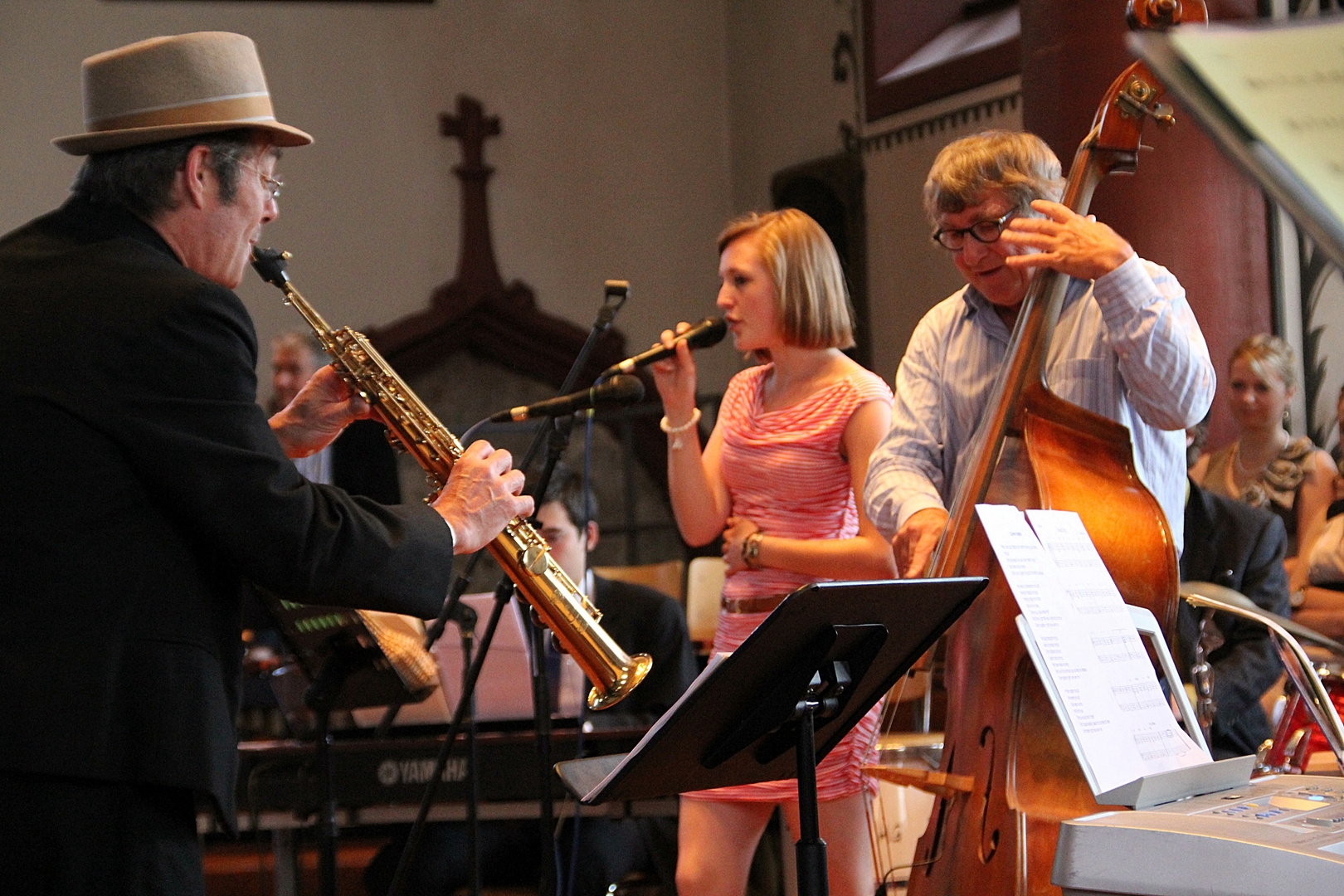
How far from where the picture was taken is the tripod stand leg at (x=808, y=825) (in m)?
1.57

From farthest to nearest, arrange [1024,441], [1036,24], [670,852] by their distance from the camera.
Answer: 1. [1036,24]
2. [670,852]
3. [1024,441]

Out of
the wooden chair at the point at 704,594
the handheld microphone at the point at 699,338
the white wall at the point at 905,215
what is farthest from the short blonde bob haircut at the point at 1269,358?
the white wall at the point at 905,215

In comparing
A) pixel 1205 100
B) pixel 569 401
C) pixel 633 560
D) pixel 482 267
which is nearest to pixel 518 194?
pixel 482 267

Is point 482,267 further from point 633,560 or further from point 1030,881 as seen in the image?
point 1030,881

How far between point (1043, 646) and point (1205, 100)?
89 cm

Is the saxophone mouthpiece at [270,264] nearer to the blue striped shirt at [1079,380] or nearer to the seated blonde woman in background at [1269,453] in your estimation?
the blue striped shirt at [1079,380]

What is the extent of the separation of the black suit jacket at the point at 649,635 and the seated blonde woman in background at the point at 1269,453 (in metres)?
1.78

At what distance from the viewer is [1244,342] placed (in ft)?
14.5

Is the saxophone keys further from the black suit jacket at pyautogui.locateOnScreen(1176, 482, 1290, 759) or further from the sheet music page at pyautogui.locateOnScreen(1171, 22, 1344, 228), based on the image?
the sheet music page at pyautogui.locateOnScreen(1171, 22, 1344, 228)

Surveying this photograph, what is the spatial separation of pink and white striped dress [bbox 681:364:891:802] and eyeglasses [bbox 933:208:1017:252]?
44cm

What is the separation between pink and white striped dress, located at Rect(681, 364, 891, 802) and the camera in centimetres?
261

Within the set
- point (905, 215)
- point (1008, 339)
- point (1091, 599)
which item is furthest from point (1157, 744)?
point (905, 215)

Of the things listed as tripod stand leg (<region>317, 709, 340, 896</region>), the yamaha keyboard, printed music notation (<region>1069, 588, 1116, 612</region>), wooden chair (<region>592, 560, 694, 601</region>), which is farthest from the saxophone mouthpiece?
wooden chair (<region>592, 560, 694, 601</region>)

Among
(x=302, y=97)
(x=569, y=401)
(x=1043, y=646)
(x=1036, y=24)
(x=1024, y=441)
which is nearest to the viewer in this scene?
(x=1043, y=646)
